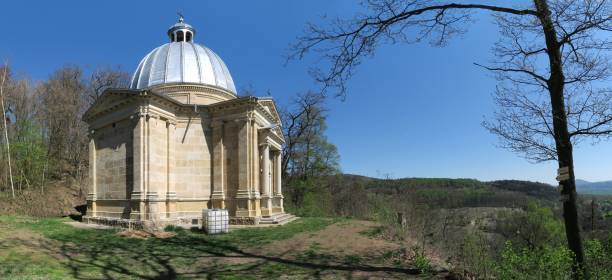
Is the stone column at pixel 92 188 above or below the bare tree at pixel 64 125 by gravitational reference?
below

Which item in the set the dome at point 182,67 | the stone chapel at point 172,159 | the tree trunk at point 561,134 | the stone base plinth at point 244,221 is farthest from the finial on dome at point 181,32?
the tree trunk at point 561,134

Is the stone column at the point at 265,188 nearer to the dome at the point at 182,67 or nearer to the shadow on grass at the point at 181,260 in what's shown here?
the shadow on grass at the point at 181,260

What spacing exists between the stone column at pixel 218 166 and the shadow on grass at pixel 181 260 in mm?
4725

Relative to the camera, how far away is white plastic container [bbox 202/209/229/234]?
1518 cm

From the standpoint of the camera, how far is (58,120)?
116 feet

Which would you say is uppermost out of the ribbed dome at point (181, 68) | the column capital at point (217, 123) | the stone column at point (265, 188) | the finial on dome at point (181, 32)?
the finial on dome at point (181, 32)

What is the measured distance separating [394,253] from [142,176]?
11.9 m

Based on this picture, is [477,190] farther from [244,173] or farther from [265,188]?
[244,173]

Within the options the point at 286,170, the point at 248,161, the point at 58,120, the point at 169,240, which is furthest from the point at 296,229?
the point at 58,120

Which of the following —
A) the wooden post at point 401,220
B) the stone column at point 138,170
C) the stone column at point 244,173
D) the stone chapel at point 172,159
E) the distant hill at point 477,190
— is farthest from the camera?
the distant hill at point 477,190

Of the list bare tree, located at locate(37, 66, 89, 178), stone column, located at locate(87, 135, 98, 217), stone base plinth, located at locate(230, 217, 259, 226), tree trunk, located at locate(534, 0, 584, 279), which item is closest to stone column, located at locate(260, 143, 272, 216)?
stone base plinth, located at locate(230, 217, 259, 226)

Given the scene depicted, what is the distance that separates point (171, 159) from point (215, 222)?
5.04m

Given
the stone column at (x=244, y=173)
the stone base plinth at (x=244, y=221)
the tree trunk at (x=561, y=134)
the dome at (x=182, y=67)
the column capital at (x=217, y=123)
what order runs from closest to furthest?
the tree trunk at (x=561, y=134)
the stone base plinth at (x=244, y=221)
the stone column at (x=244, y=173)
the column capital at (x=217, y=123)
the dome at (x=182, y=67)

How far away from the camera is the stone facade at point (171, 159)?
56.2 ft
